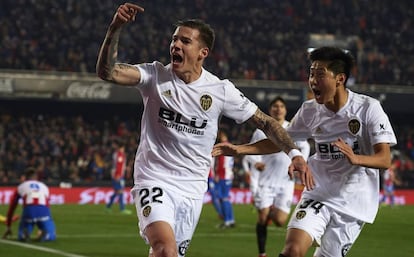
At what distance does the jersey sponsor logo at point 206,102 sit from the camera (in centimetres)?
766

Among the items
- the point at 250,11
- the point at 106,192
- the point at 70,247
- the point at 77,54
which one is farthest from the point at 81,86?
the point at 70,247

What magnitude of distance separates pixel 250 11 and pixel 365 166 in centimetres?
3846

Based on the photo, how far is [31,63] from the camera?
127ft

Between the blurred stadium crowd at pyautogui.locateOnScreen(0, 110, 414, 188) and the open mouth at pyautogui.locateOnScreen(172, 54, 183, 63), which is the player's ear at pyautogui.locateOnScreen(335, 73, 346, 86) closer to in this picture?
the open mouth at pyautogui.locateOnScreen(172, 54, 183, 63)

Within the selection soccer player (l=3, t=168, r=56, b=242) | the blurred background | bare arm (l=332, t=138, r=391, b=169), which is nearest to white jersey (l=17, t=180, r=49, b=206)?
soccer player (l=3, t=168, r=56, b=242)

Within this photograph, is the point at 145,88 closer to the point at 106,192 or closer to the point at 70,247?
the point at 70,247

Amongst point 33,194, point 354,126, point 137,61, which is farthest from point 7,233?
point 137,61

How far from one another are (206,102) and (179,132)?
0.36 m

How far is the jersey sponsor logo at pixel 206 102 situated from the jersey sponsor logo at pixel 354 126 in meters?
1.28

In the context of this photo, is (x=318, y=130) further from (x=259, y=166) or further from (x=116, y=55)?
(x=259, y=166)

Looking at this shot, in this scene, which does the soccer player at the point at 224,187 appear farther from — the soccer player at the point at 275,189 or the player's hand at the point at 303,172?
the player's hand at the point at 303,172

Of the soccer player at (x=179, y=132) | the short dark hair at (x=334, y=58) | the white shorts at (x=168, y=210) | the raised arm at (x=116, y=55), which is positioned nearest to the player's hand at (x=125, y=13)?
the raised arm at (x=116, y=55)

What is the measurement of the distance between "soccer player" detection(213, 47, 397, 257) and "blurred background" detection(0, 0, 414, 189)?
25473mm

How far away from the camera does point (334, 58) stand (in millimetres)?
8211
